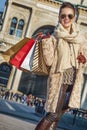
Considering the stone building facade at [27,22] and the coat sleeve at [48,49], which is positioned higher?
the stone building facade at [27,22]

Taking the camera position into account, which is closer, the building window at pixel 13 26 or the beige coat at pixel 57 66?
the beige coat at pixel 57 66

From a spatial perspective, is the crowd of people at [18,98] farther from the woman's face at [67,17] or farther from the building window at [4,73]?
the woman's face at [67,17]

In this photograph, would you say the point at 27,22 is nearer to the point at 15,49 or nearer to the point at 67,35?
the point at 15,49

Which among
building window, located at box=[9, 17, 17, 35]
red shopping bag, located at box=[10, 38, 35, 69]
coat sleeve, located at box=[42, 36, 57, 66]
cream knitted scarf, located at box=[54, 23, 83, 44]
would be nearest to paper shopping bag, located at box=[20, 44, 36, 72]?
red shopping bag, located at box=[10, 38, 35, 69]

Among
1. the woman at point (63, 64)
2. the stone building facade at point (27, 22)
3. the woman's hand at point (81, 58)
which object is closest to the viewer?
the woman at point (63, 64)

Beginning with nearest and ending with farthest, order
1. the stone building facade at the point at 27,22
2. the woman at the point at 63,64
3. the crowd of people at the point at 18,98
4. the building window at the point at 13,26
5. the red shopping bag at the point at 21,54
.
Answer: the woman at the point at 63,64, the red shopping bag at the point at 21,54, the crowd of people at the point at 18,98, the stone building facade at the point at 27,22, the building window at the point at 13,26

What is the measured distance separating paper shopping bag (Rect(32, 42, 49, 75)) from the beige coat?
8 cm

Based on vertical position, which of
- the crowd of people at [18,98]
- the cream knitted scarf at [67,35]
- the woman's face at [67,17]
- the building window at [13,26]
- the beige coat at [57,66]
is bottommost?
the crowd of people at [18,98]

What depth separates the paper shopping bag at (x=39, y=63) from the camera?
4117 millimetres

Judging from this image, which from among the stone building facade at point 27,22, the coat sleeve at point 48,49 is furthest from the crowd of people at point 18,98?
the coat sleeve at point 48,49

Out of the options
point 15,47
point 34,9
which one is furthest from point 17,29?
point 15,47

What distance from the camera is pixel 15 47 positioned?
4289mm

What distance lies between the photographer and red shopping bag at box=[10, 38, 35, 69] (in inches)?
167

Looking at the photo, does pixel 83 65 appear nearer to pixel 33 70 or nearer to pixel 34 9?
pixel 33 70
